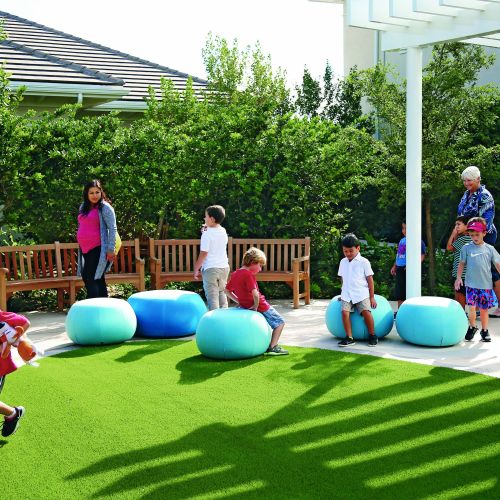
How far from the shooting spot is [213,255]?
9992mm

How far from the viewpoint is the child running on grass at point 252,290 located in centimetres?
890

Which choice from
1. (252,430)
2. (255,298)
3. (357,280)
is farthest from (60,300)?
(252,430)

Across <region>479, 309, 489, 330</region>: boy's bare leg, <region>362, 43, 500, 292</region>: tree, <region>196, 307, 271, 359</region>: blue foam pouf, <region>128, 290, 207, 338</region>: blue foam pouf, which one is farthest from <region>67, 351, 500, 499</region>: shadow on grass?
<region>362, 43, 500, 292</region>: tree

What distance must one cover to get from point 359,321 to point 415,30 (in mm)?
3845

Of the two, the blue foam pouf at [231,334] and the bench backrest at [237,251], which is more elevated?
the bench backrest at [237,251]

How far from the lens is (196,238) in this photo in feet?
45.2

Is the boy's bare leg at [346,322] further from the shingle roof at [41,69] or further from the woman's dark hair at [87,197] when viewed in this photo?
the shingle roof at [41,69]

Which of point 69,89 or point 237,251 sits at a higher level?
point 69,89

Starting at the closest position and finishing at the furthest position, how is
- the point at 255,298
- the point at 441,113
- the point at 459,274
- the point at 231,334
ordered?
the point at 231,334, the point at 255,298, the point at 459,274, the point at 441,113

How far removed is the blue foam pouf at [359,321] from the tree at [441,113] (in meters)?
4.45

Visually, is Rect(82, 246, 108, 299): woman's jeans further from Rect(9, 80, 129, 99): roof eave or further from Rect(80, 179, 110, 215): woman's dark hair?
Rect(9, 80, 129, 99): roof eave

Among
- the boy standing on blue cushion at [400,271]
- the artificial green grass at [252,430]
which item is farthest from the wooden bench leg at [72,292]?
the boy standing on blue cushion at [400,271]

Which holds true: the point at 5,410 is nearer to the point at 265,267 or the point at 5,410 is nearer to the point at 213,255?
the point at 213,255

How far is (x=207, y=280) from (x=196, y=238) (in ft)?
12.3
